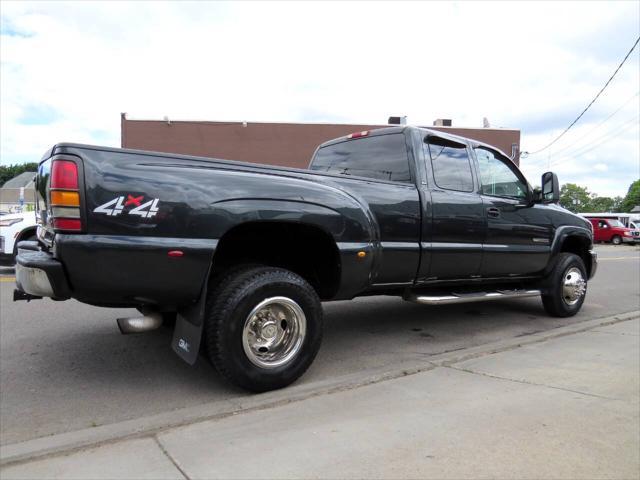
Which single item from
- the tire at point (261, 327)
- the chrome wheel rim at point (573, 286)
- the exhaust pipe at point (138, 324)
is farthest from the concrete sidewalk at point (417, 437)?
the chrome wheel rim at point (573, 286)

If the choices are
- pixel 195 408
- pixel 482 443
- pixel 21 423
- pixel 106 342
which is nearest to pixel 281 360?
pixel 195 408

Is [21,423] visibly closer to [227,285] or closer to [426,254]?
[227,285]

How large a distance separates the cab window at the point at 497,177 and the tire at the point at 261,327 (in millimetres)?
2778

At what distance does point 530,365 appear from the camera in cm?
450

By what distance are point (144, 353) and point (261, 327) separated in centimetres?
160

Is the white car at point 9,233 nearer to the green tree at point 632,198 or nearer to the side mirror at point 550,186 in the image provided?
the side mirror at point 550,186

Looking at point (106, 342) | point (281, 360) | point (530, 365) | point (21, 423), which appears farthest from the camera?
point (106, 342)

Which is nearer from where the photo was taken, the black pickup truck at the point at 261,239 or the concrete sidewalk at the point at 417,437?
the concrete sidewalk at the point at 417,437

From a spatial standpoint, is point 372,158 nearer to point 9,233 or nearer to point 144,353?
point 144,353

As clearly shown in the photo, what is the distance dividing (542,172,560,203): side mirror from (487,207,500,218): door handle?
0.96m

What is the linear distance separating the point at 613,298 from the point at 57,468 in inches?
346

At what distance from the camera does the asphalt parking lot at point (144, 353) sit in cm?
354

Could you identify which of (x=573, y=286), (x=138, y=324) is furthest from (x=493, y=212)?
(x=138, y=324)

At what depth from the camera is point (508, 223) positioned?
5684 mm
